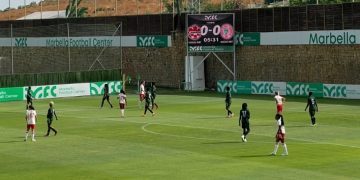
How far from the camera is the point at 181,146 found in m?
35.7

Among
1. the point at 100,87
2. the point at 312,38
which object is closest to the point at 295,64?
the point at 312,38

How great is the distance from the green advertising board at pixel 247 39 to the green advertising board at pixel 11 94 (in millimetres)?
20697

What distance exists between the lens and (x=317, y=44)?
223 feet

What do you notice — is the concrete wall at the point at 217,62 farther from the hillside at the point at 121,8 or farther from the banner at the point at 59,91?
the hillside at the point at 121,8

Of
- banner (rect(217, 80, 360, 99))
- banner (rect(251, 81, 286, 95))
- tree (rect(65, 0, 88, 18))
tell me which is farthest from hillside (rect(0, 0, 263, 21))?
banner (rect(251, 81, 286, 95))

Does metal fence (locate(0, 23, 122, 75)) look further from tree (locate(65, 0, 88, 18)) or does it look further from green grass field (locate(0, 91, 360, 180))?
green grass field (locate(0, 91, 360, 180))

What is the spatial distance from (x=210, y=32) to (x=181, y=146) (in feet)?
129

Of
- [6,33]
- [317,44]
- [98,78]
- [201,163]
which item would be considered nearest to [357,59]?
[317,44]

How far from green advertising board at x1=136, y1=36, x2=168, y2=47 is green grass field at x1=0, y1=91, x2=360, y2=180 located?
2584cm

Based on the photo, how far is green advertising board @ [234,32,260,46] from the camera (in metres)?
73.2

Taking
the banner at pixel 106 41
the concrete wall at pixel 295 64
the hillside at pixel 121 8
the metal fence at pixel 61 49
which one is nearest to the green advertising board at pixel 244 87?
the concrete wall at pixel 295 64

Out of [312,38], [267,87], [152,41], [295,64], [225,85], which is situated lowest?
[267,87]

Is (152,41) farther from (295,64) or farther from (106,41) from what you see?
(295,64)

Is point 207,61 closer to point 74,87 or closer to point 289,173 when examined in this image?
point 74,87
